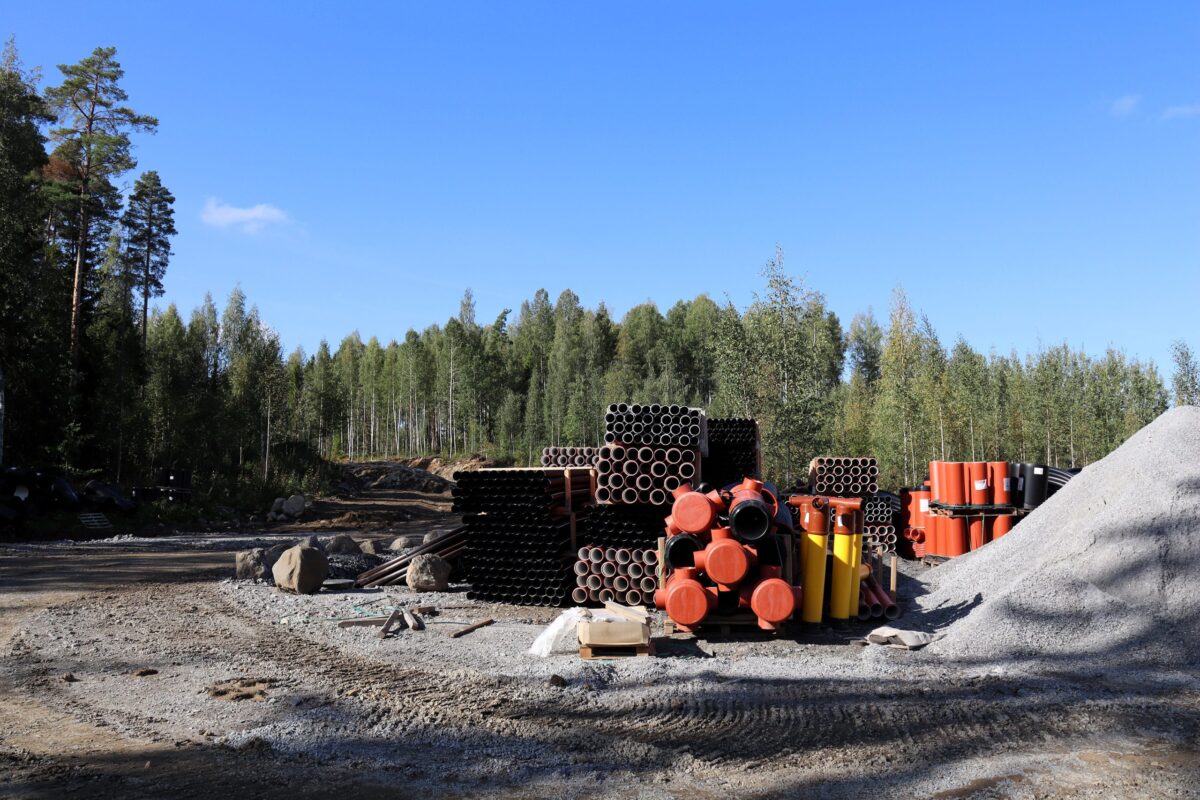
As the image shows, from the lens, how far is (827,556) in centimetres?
A: 1017

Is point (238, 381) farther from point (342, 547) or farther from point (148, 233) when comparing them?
point (342, 547)

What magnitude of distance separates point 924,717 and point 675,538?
3800 millimetres

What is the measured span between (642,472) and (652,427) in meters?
0.65

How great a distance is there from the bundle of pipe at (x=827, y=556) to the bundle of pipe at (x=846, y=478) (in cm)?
873

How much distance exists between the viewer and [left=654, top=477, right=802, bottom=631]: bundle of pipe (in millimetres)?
9164

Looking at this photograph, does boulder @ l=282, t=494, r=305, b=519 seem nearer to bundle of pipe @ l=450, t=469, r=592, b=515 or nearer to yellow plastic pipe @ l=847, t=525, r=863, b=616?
bundle of pipe @ l=450, t=469, r=592, b=515

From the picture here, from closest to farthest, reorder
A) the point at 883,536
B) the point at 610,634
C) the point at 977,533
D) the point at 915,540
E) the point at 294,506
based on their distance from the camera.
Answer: the point at 610,634
the point at 977,533
the point at 915,540
the point at 883,536
the point at 294,506

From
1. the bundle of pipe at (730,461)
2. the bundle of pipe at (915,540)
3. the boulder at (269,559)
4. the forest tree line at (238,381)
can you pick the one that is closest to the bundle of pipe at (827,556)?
the bundle of pipe at (730,461)

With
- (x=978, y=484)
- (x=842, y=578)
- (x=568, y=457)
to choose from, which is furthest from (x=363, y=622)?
(x=978, y=484)

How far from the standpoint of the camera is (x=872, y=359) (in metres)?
74.3

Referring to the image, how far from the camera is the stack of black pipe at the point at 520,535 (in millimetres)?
11953

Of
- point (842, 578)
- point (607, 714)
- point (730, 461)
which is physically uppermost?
point (730, 461)

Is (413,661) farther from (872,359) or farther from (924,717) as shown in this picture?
(872,359)

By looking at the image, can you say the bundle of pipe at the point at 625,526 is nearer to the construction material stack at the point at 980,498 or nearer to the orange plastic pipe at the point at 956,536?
the construction material stack at the point at 980,498
